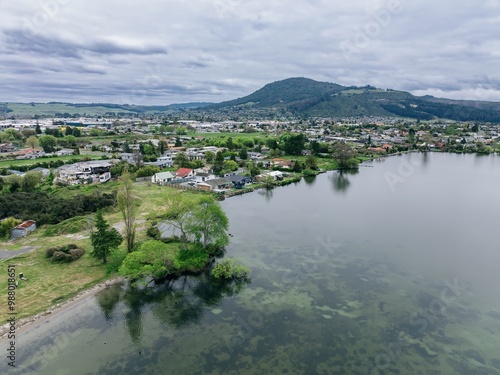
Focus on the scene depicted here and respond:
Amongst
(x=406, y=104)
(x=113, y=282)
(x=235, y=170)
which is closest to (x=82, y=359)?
(x=113, y=282)

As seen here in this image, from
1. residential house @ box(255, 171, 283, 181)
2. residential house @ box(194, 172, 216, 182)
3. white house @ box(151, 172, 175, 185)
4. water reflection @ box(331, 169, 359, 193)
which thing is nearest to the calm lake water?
water reflection @ box(331, 169, 359, 193)

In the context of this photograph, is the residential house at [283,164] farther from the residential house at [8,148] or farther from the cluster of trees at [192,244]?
the residential house at [8,148]

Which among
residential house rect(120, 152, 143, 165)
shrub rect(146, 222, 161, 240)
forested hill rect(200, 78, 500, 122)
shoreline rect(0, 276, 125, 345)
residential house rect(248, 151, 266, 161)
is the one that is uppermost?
forested hill rect(200, 78, 500, 122)

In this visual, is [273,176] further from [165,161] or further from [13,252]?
[13,252]

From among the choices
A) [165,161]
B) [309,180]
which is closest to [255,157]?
[309,180]

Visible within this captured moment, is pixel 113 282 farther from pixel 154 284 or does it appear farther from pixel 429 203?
pixel 429 203

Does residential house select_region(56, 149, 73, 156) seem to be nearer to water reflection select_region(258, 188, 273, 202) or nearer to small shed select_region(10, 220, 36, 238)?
small shed select_region(10, 220, 36, 238)

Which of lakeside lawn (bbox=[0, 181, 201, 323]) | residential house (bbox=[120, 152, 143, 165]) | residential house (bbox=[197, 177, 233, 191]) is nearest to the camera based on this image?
lakeside lawn (bbox=[0, 181, 201, 323])
